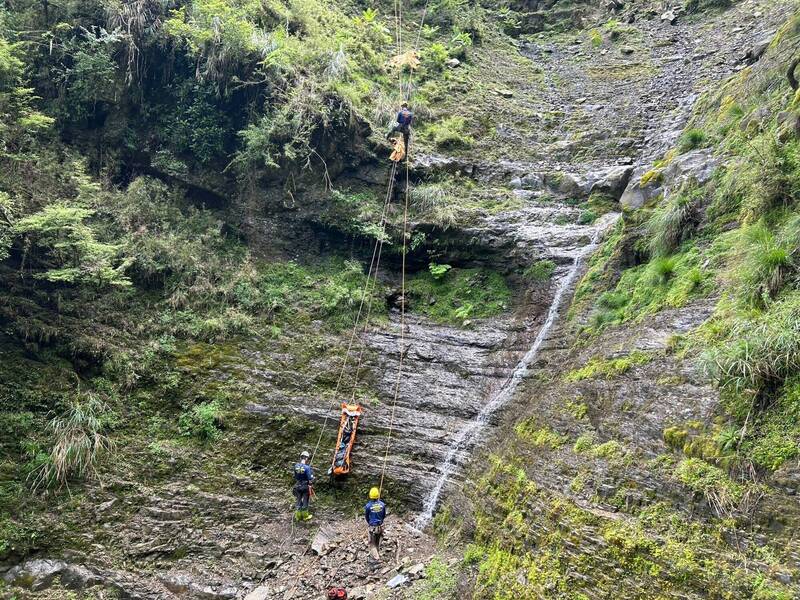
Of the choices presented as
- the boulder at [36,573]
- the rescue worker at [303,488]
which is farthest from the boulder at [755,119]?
the boulder at [36,573]

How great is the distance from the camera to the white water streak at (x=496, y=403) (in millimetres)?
8469

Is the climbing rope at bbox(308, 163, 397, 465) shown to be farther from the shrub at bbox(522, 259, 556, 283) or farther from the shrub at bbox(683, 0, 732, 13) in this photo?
the shrub at bbox(683, 0, 732, 13)

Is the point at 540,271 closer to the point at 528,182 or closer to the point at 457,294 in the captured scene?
the point at 457,294

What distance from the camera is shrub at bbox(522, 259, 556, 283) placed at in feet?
35.2

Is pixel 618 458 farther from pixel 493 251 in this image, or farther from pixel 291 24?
pixel 291 24

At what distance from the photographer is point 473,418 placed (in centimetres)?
932

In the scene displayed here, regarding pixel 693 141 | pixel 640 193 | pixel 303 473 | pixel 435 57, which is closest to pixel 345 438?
pixel 303 473

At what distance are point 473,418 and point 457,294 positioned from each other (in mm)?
3422

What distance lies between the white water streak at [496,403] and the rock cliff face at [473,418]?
0.17m

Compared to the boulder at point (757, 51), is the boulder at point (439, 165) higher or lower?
lower

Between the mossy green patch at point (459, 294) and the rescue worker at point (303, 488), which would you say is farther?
the mossy green patch at point (459, 294)

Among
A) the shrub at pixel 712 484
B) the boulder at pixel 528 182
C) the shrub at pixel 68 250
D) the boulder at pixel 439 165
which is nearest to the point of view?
the shrub at pixel 712 484

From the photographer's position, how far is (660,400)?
18.4 ft

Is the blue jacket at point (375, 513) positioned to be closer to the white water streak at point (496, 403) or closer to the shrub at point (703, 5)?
the white water streak at point (496, 403)
